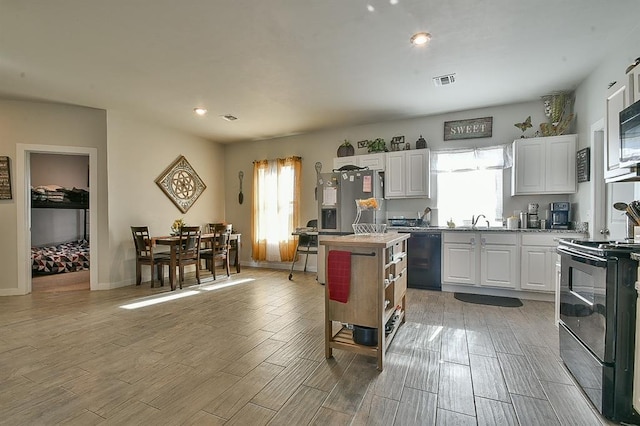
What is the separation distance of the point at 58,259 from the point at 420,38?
7.08m

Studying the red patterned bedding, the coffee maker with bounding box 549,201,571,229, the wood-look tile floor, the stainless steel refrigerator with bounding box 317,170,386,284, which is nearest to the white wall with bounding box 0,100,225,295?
the wood-look tile floor

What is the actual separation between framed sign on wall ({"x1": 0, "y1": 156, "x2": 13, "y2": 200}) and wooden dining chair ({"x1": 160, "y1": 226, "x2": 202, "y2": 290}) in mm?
2214

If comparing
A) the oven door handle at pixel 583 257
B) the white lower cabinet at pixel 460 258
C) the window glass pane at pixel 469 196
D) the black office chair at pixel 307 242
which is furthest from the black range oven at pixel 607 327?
the black office chair at pixel 307 242

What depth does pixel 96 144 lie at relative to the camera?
179 inches

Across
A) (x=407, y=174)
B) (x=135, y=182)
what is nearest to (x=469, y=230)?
(x=407, y=174)

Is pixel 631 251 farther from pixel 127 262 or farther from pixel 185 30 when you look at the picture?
pixel 127 262

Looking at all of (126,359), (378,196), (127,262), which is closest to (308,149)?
(378,196)

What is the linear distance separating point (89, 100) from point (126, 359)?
3676 mm

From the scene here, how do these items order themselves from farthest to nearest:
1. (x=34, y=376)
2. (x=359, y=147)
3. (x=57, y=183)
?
(x=57, y=183), (x=359, y=147), (x=34, y=376)

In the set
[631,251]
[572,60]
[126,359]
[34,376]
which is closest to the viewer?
[631,251]

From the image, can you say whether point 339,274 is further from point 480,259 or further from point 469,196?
point 469,196

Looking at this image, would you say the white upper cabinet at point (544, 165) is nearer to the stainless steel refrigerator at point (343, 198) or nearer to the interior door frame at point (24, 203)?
the stainless steel refrigerator at point (343, 198)

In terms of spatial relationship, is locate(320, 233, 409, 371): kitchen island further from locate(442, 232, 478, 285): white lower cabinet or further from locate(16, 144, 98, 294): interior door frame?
locate(16, 144, 98, 294): interior door frame

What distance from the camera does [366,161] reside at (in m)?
5.00
